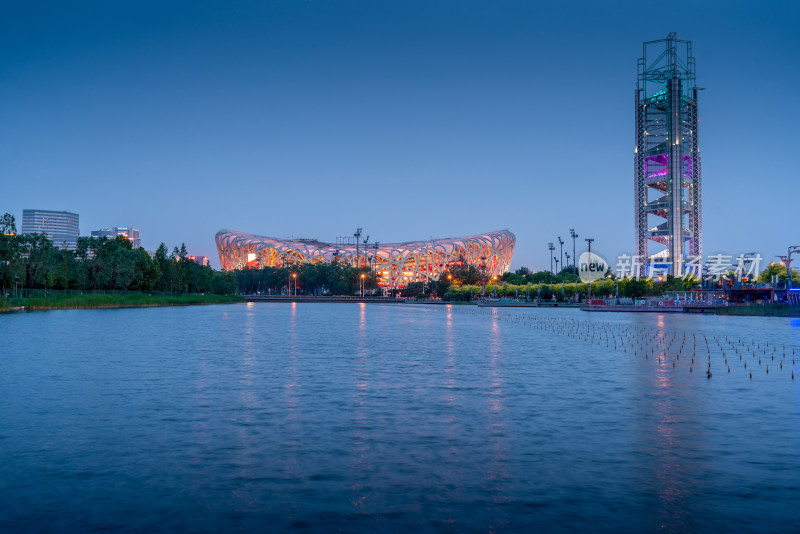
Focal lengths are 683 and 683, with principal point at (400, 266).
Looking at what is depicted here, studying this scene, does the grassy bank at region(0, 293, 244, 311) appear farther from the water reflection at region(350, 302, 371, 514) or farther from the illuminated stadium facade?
the illuminated stadium facade

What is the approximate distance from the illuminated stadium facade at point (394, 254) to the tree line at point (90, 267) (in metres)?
63.0

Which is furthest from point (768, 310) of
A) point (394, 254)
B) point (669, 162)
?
point (394, 254)

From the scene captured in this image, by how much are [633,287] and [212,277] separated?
7386 cm

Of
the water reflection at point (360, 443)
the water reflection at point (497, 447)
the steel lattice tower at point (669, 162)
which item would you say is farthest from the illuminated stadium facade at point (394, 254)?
the water reflection at point (497, 447)

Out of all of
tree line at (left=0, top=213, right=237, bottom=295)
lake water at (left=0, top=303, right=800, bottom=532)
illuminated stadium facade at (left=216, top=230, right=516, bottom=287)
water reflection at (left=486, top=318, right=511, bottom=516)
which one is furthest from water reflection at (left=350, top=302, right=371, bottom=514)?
illuminated stadium facade at (left=216, top=230, right=516, bottom=287)

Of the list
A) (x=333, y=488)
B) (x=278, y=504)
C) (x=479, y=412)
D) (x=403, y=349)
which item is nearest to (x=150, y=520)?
(x=278, y=504)

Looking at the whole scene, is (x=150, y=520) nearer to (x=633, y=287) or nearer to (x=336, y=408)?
(x=336, y=408)

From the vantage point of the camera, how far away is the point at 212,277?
126438mm

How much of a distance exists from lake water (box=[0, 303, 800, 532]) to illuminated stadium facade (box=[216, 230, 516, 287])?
151m

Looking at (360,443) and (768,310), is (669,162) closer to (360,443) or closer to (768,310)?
(768,310)

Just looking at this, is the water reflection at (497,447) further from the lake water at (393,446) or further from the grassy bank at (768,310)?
the grassy bank at (768,310)

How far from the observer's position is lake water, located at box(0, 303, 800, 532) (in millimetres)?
7750

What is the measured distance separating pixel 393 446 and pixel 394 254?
16824cm

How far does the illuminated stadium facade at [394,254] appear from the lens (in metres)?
177
